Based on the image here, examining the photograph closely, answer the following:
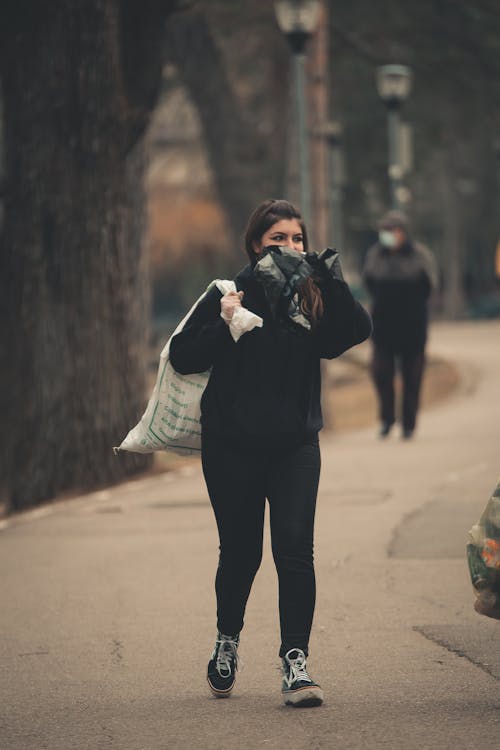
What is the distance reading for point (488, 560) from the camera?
5695 mm

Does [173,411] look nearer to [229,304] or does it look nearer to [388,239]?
[229,304]

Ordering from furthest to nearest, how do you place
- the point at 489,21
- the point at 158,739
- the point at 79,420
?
the point at 489,21 → the point at 79,420 → the point at 158,739

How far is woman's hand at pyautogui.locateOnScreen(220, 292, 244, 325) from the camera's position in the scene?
593cm

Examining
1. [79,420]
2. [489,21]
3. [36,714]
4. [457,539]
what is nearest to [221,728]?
[36,714]

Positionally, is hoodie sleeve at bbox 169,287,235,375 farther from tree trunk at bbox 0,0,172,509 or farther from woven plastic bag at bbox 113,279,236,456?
tree trunk at bbox 0,0,172,509

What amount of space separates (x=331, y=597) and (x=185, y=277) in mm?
55625

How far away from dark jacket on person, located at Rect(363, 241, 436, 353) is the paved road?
2.46 m

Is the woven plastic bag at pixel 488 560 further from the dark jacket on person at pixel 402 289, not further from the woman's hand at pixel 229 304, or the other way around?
the dark jacket on person at pixel 402 289

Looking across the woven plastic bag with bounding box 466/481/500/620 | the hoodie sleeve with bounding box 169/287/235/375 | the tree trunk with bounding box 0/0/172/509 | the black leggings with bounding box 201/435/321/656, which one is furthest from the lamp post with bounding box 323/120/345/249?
the woven plastic bag with bounding box 466/481/500/620

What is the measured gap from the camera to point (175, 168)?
64188 millimetres

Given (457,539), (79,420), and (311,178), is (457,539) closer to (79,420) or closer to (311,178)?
(79,420)

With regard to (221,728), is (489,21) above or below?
above

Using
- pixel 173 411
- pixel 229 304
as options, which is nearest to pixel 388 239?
pixel 173 411

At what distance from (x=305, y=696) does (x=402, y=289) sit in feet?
31.5
